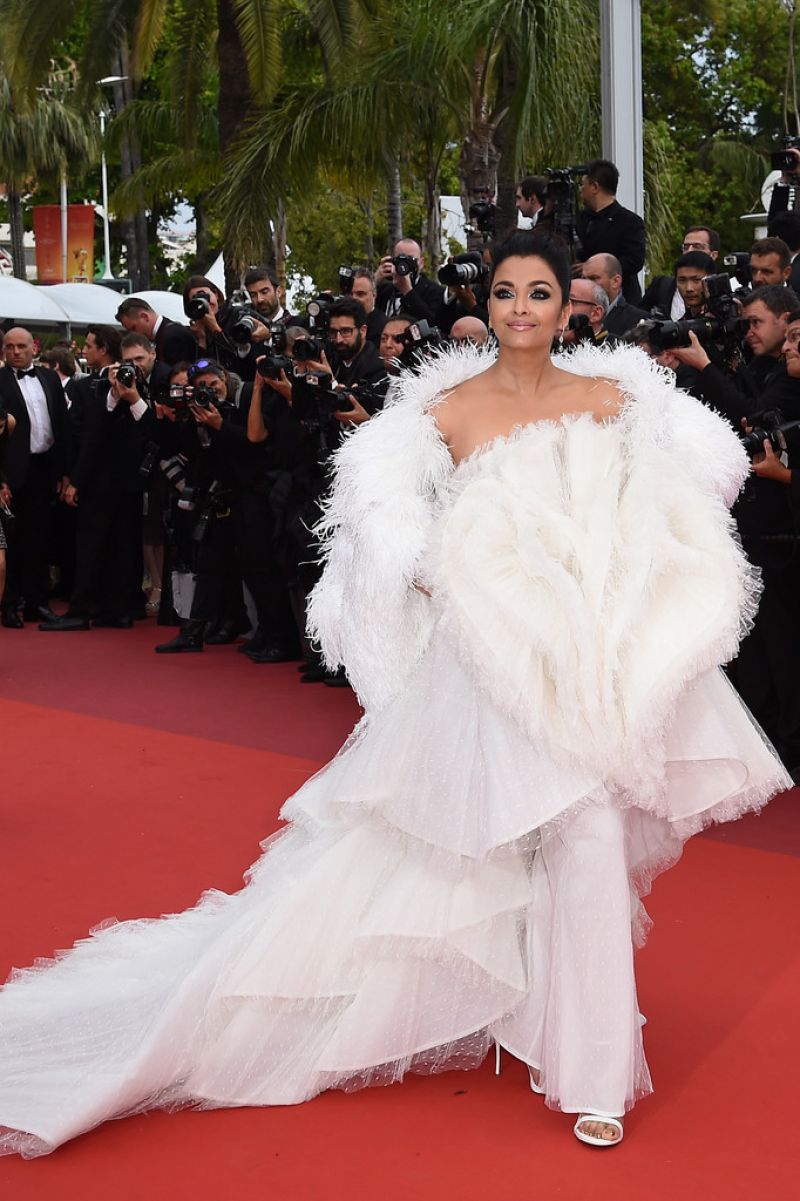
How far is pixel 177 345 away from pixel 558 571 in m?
6.62

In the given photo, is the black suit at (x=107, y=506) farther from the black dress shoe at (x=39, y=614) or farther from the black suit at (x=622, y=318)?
the black suit at (x=622, y=318)

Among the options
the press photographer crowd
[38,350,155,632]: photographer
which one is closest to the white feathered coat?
the press photographer crowd

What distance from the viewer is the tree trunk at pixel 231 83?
14641 millimetres

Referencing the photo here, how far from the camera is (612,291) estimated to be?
7.17 m

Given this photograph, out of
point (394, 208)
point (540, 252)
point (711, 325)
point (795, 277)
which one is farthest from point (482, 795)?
point (394, 208)

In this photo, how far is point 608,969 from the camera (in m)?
3.00

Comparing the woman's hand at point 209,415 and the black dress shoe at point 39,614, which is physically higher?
the woman's hand at point 209,415

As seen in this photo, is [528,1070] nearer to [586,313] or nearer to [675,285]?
[586,313]

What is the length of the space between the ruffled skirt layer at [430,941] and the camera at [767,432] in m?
2.53

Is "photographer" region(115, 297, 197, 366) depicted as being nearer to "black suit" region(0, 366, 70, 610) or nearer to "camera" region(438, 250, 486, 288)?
"black suit" region(0, 366, 70, 610)

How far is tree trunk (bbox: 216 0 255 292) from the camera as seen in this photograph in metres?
14.6

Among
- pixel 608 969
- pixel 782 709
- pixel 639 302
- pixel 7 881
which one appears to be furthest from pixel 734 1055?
pixel 639 302

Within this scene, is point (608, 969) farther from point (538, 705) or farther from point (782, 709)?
point (782, 709)

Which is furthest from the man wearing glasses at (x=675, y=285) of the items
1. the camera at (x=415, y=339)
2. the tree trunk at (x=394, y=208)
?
the tree trunk at (x=394, y=208)
